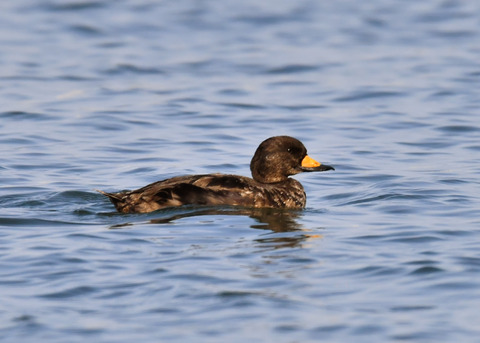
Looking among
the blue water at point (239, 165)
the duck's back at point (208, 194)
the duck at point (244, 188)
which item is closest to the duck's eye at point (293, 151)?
the duck at point (244, 188)

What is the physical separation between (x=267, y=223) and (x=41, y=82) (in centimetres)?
898

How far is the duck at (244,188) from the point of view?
938 cm

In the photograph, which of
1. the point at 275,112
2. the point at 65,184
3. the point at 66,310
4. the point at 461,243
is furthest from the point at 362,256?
the point at 275,112

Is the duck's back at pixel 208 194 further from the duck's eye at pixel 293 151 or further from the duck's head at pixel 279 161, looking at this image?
A: the duck's eye at pixel 293 151

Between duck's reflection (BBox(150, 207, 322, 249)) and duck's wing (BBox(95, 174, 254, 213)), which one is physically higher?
duck's wing (BBox(95, 174, 254, 213))

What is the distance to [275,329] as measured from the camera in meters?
6.17

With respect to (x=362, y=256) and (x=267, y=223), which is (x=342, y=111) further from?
(x=362, y=256)

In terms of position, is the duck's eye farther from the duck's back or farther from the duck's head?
the duck's back

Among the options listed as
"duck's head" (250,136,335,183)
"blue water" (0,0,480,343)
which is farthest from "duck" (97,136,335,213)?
"blue water" (0,0,480,343)

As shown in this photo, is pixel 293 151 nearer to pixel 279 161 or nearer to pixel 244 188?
pixel 279 161

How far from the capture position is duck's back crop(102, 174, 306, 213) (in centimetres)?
937

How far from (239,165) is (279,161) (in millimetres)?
1967

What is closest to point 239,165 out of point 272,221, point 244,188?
point 244,188

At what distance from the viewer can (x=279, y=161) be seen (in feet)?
33.7
